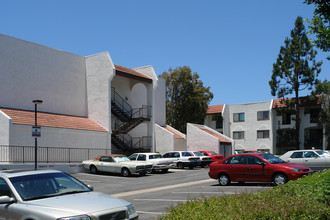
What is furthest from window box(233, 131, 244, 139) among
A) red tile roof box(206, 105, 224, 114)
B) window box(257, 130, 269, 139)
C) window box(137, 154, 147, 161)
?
window box(137, 154, 147, 161)

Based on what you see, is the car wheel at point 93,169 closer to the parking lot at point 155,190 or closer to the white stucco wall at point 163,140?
the parking lot at point 155,190

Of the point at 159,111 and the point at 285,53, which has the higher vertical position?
the point at 285,53

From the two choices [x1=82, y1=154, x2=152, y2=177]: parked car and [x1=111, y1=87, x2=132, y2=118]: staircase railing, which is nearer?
[x1=82, y1=154, x2=152, y2=177]: parked car

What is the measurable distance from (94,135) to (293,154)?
14989 mm

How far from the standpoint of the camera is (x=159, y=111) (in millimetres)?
41344

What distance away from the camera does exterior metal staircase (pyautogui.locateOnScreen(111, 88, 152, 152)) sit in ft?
→ 107

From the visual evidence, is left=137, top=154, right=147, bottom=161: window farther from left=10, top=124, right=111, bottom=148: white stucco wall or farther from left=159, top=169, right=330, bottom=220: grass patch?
left=159, top=169, right=330, bottom=220: grass patch

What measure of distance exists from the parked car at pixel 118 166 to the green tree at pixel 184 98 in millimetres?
26795

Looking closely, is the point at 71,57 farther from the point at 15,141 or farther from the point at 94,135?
the point at 15,141

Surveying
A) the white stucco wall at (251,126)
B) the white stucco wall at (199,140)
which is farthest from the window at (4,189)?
the white stucco wall at (251,126)

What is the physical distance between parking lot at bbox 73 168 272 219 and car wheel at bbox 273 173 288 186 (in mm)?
464

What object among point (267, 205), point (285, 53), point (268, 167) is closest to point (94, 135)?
point (268, 167)

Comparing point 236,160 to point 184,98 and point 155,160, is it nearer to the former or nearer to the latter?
point 155,160

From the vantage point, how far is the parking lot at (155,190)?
11825mm
